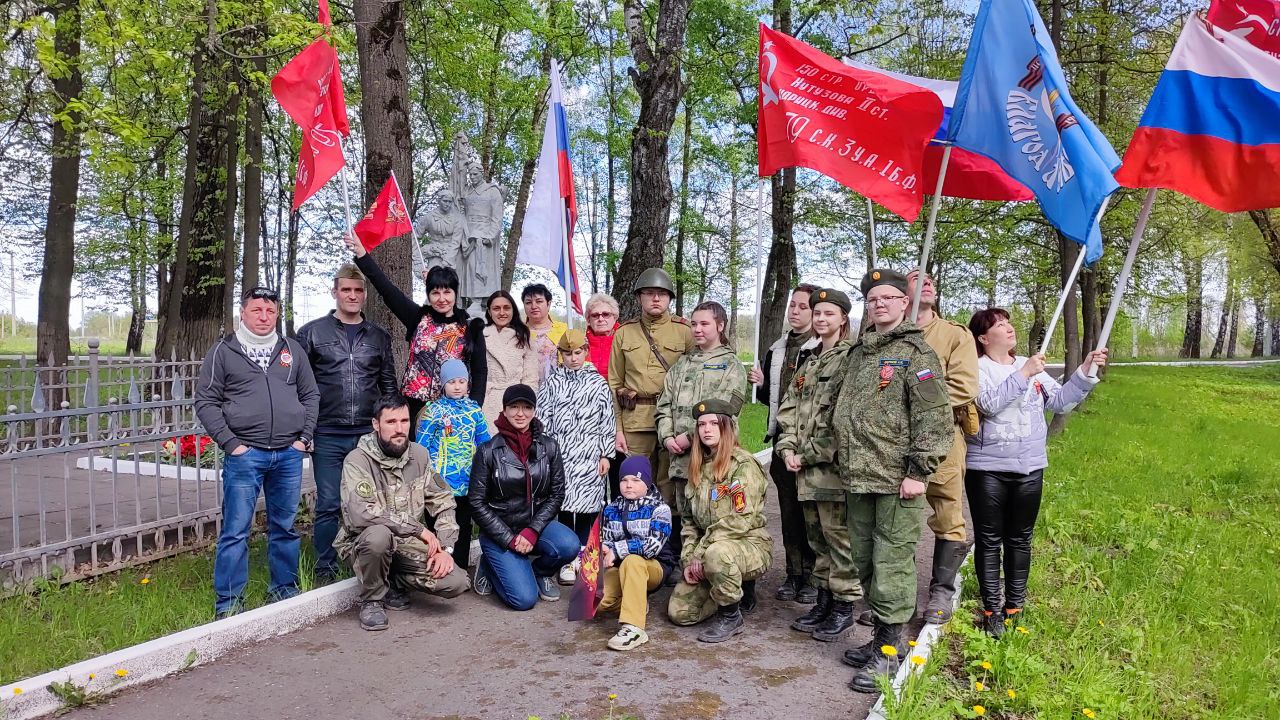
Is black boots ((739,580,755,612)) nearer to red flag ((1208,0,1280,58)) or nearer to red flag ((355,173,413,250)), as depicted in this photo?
red flag ((355,173,413,250))

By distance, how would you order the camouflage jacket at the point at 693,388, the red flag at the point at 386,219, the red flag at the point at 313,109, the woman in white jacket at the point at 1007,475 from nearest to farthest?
1. the woman in white jacket at the point at 1007,475
2. the camouflage jacket at the point at 693,388
3. the red flag at the point at 313,109
4. the red flag at the point at 386,219

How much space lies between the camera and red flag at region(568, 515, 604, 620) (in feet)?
15.1

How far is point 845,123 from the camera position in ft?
16.9

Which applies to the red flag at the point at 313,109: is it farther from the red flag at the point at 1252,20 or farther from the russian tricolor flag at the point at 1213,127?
the red flag at the point at 1252,20

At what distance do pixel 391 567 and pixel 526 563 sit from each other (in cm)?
81

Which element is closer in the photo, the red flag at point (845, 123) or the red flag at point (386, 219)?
the red flag at point (845, 123)

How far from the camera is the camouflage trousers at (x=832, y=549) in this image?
438 centimetres

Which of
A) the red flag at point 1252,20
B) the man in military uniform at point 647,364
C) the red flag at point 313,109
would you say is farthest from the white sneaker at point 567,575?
the red flag at point 1252,20

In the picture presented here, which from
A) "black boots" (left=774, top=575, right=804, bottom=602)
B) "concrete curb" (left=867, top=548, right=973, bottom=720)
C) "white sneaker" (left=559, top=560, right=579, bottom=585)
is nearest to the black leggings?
"concrete curb" (left=867, top=548, right=973, bottom=720)

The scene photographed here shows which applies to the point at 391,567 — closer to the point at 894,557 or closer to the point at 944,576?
the point at 894,557

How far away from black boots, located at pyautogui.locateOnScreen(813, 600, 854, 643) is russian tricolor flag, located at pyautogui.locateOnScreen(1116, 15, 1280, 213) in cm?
267

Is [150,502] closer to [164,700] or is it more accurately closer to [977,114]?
[164,700]

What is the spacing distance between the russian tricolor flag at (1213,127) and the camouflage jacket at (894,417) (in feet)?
4.90

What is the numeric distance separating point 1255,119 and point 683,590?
3.83 m
